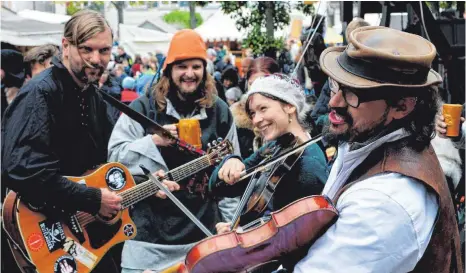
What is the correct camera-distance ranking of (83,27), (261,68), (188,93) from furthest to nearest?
(261,68), (188,93), (83,27)

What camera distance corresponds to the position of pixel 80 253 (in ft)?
11.7

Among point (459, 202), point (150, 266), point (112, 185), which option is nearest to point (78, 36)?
point (112, 185)

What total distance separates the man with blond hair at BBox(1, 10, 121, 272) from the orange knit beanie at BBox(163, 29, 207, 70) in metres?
0.56

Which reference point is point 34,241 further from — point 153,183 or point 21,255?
point 153,183

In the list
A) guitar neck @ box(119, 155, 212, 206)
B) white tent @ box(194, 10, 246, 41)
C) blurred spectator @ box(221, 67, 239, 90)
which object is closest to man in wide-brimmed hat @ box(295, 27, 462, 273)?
guitar neck @ box(119, 155, 212, 206)

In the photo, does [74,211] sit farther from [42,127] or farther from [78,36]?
[78,36]

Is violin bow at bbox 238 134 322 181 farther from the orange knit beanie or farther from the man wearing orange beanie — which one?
the orange knit beanie

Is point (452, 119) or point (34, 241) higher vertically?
point (452, 119)

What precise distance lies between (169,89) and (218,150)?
491mm

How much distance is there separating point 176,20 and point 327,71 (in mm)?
62209

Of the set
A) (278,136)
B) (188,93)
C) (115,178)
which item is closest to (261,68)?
(188,93)

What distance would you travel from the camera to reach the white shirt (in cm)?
181

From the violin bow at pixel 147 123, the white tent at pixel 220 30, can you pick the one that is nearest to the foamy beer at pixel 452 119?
the violin bow at pixel 147 123

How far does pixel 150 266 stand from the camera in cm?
385
